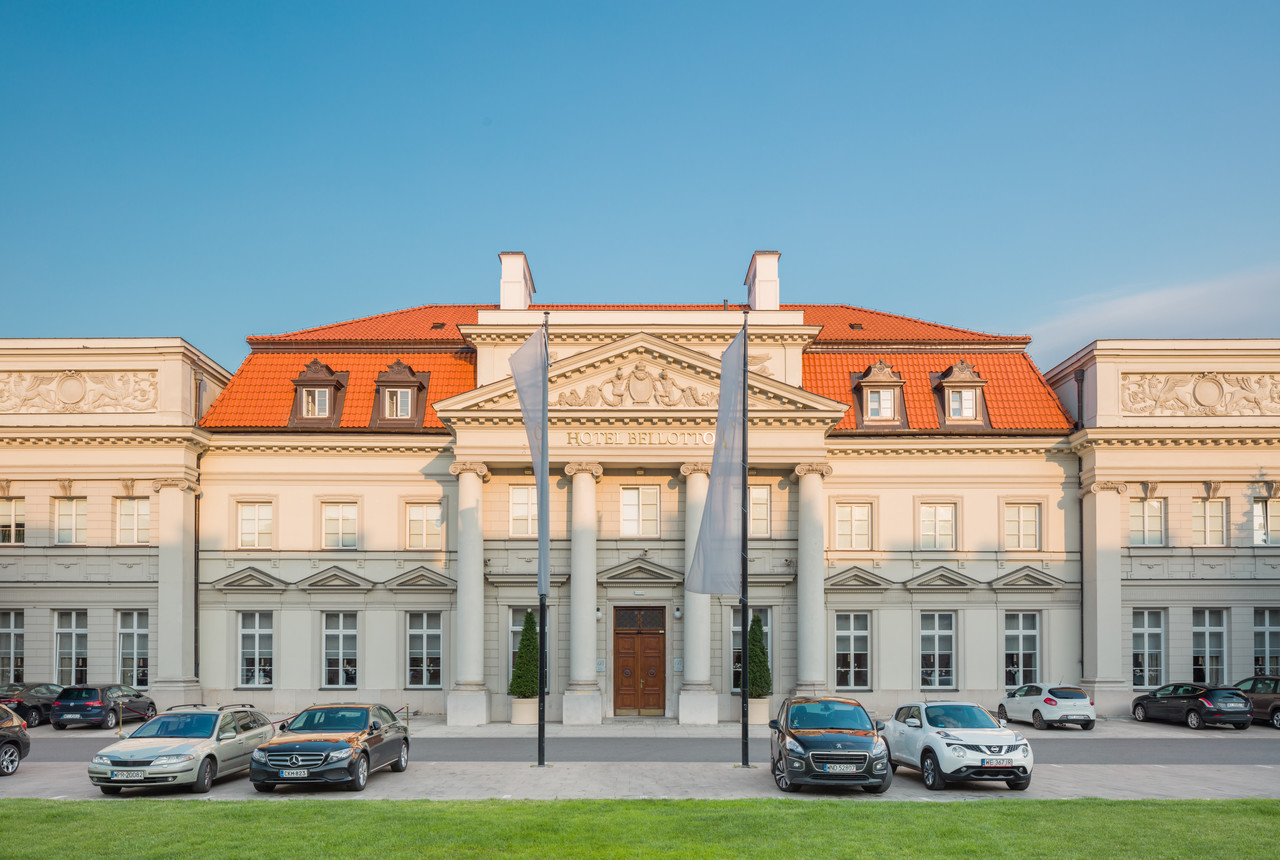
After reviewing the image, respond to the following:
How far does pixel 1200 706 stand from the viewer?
3170 cm

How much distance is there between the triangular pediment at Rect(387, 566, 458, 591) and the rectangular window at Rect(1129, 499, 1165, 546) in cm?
2316

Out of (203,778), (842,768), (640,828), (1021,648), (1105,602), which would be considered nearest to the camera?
(640,828)

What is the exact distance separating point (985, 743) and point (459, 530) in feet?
63.0

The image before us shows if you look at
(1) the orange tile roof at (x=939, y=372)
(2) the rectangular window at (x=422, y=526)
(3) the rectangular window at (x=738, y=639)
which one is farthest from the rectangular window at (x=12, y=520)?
(1) the orange tile roof at (x=939, y=372)

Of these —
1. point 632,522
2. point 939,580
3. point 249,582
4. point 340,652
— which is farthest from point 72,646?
point 939,580

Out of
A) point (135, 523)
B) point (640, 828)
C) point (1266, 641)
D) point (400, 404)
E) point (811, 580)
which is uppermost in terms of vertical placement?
point (400, 404)

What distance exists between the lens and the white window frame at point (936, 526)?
36938 mm

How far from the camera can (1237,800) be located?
17938mm

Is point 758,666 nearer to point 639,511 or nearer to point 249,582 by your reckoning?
point 639,511

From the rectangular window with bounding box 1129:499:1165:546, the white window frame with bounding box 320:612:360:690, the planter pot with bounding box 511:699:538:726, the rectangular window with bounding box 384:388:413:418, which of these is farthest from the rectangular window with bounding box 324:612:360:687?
the rectangular window with bounding box 1129:499:1165:546

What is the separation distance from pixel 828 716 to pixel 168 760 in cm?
1226

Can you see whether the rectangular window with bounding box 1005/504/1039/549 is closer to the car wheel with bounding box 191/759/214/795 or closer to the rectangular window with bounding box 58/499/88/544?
the car wheel with bounding box 191/759/214/795

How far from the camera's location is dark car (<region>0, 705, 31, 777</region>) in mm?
21641

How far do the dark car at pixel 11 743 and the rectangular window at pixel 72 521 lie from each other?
14771mm
